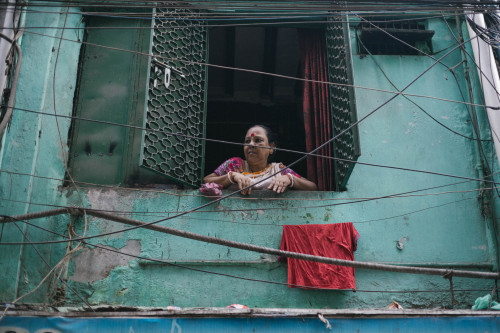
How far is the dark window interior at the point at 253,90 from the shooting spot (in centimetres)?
855

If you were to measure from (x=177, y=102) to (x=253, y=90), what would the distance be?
401 cm

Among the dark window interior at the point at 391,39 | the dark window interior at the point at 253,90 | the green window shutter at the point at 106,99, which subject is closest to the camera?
the green window shutter at the point at 106,99

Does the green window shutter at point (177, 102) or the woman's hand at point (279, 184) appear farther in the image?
the woman's hand at point (279, 184)

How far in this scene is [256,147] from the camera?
20.8ft

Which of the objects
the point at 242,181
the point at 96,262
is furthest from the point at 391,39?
the point at 96,262

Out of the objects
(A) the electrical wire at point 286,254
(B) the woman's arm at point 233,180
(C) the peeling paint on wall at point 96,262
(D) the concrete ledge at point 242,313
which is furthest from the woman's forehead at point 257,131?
(D) the concrete ledge at point 242,313

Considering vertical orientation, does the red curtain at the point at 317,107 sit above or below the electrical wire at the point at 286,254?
above

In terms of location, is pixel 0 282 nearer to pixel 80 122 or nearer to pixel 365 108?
pixel 80 122

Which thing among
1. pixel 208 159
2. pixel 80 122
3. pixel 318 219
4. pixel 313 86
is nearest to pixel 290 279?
pixel 318 219

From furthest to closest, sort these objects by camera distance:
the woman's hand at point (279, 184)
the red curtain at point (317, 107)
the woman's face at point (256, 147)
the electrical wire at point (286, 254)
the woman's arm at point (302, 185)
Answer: the red curtain at point (317, 107) → the woman's face at point (256, 147) → the woman's arm at point (302, 185) → the woman's hand at point (279, 184) → the electrical wire at point (286, 254)

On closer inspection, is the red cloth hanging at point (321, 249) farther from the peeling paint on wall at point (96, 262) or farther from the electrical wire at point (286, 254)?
the peeling paint on wall at point (96, 262)

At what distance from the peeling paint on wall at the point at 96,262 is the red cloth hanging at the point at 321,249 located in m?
1.60

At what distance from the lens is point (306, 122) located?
671 cm

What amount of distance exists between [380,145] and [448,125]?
2.90 feet
